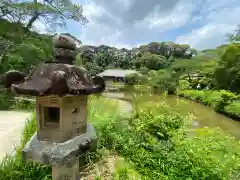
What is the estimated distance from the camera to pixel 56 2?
11.3 metres

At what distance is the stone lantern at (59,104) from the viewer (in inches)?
62.6

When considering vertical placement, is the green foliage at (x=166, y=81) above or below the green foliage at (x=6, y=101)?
above

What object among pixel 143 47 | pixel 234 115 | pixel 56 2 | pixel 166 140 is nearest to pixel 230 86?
pixel 234 115

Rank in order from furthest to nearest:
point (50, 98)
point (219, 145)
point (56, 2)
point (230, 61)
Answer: point (230, 61)
point (56, 2)
point (219, 145)
point (50, 98)

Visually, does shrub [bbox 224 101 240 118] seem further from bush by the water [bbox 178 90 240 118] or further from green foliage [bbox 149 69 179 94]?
green foliage [bbox 149 69 179 94]

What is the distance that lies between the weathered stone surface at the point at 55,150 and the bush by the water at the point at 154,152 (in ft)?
4.37

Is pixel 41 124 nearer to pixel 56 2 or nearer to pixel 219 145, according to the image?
pixel 219 145

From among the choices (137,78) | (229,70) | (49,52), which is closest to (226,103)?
(229,70)

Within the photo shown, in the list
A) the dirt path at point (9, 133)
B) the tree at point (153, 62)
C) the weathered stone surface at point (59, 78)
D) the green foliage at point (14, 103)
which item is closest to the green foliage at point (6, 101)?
the green foliage at point (14, 103)

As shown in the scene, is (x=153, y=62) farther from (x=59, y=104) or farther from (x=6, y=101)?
(x=59, y=104)

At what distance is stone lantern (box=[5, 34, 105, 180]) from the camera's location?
1591mm

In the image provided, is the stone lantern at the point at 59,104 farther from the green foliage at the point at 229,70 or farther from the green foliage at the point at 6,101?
the green foliage at the point at 229,70

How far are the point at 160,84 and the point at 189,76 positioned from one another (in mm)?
4763

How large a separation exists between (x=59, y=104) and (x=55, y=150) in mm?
363
